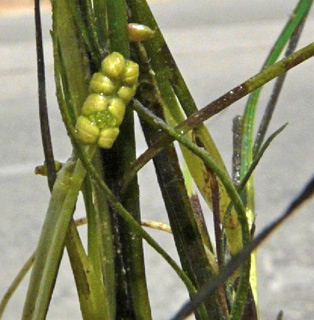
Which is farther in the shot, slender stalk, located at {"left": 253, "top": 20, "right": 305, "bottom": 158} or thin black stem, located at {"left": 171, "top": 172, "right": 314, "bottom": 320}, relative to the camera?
slender stalk, located at {"left": 253, "top": 20, "right": 305, "bottom": 158}

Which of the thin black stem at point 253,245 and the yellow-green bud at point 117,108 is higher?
the yellow-green bud at point 117,108

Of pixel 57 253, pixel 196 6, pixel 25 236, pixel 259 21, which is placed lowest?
pixel 57 253

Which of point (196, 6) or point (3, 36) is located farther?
point (196, 6)

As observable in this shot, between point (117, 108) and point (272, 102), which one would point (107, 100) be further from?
point (272, 102)

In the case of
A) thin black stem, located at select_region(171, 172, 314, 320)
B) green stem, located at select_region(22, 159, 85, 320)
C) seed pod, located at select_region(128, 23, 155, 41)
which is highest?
seed pod, located at select_region(128, 23, 155, 41)

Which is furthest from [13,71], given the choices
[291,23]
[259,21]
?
[291,23]

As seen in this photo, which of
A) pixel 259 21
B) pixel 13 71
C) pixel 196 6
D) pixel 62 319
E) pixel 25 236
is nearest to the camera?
pixel 62 319

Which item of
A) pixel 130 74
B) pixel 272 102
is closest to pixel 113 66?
pixel 130 74

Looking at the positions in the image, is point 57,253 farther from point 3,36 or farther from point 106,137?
point 3,36
